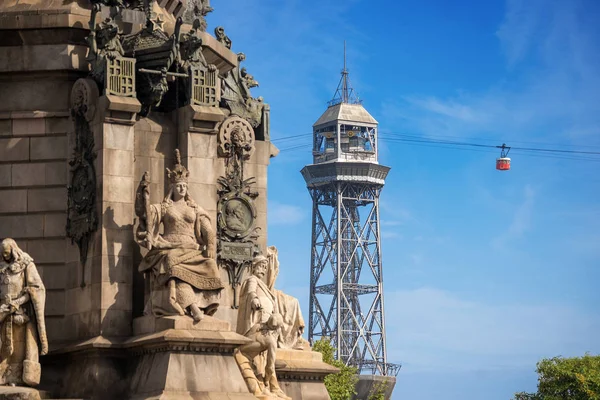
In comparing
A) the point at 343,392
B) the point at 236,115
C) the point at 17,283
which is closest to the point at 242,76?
the point at 236,115

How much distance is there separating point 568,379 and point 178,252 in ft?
185

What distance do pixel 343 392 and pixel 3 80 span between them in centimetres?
5228

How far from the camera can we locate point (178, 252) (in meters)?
32.4

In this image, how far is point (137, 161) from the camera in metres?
34.0

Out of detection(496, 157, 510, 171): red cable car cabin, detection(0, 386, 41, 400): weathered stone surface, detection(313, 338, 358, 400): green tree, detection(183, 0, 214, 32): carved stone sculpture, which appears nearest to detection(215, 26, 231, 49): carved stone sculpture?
detection(183, 0, 214, 32): carved stone sculpture

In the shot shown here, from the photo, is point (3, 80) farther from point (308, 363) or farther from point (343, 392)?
point (343, 392)

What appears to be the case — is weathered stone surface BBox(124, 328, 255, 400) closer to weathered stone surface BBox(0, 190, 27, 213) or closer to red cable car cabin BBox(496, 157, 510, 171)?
weathered stone surface BBox(0, 190, 27, 213)

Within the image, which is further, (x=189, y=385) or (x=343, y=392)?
(x=343, y=392)

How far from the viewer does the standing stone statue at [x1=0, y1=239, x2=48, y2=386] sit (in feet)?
102

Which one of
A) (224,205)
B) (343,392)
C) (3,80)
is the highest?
(3,80)

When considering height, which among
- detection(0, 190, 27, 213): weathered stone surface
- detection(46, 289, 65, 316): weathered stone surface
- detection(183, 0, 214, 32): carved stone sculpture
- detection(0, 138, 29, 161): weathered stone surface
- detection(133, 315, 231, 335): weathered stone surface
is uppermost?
detection(183, 0, 214, 32): carved stone sculpture

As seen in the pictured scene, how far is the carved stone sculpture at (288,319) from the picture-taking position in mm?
36750

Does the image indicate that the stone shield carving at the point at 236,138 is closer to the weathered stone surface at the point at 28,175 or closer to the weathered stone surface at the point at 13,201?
the weathered stone surface at the point at 28,175

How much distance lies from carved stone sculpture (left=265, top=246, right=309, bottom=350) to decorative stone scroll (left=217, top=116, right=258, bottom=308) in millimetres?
932
